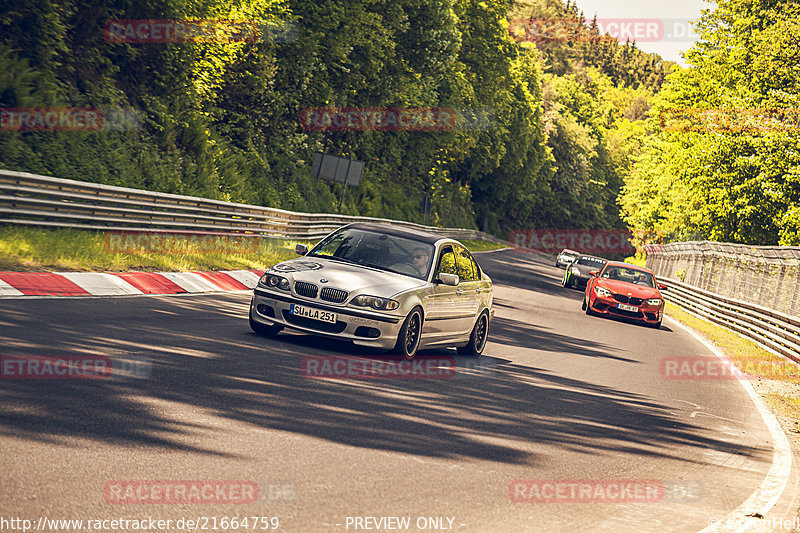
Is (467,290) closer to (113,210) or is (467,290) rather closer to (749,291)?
(113,210)

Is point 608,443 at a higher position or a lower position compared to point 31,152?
lower

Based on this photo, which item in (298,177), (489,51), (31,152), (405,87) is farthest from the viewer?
(489,51)

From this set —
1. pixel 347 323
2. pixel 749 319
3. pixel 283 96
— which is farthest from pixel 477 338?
pixel 283 96

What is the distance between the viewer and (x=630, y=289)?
23594 mm

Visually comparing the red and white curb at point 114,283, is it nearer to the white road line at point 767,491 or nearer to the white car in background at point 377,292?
the white car in background at point 377,292

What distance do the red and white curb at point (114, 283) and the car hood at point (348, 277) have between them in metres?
3.50

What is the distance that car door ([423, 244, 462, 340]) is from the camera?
427 inches

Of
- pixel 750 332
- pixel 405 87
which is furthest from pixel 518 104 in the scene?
pixel 750 332

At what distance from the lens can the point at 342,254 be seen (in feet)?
36.6

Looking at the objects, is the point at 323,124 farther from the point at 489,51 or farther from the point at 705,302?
the point at 489,51

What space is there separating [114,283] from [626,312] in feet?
46.9

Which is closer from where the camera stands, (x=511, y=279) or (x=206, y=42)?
(x=206, y=42)

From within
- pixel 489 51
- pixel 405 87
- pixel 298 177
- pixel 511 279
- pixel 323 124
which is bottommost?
pixel 511 279

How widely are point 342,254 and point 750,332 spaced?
1509cm
